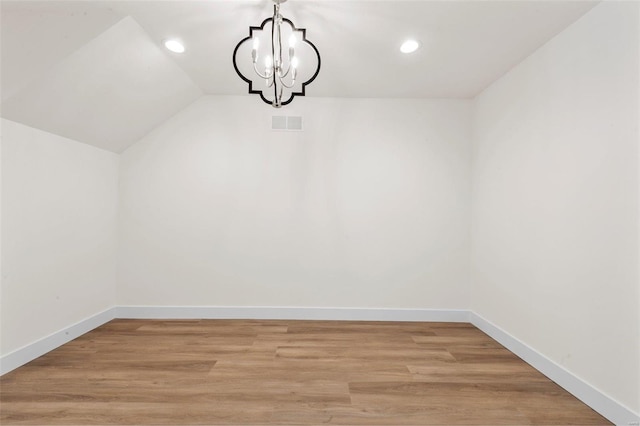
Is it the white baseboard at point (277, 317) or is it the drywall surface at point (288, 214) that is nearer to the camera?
the white baseboard at point (277, 317)

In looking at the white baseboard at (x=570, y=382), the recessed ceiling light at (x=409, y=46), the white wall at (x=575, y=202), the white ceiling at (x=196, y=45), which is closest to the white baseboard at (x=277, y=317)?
the white baseboard at (x=570, y=382)

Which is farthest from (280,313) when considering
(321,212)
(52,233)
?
(52,233)

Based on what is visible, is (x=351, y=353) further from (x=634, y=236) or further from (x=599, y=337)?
(x=634, y=236)

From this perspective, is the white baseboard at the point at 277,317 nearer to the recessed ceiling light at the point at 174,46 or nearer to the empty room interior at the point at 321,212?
the empty room interior at the point at 321,212

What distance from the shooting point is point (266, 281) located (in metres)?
3.70

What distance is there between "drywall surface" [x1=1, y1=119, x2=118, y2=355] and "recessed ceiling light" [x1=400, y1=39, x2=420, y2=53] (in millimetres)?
3049

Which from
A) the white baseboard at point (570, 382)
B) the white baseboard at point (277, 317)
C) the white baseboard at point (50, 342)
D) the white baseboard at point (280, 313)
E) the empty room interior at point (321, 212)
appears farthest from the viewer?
the white baseboard at point (280, 313)

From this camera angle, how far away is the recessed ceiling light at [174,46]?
8.41ft

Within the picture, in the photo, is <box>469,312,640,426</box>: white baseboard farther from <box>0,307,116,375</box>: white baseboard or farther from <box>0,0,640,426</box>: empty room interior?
<box>0,307,116,375</box>: white baseboard

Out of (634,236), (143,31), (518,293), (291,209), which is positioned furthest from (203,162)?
(634,236)

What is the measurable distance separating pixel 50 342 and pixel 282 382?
2.10m

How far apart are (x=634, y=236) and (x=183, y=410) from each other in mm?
2782

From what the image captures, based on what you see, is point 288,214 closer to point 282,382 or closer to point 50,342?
point 282,382

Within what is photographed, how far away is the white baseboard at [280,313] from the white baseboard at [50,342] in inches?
12.7
